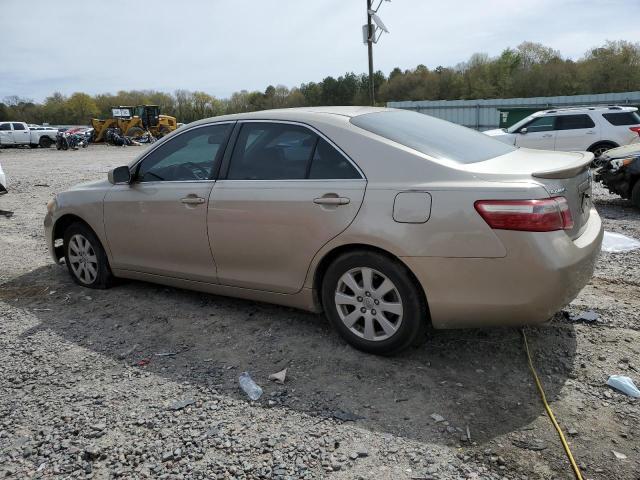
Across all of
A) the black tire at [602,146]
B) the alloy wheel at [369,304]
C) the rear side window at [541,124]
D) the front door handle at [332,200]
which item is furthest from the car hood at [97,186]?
the black tire at [602,146]

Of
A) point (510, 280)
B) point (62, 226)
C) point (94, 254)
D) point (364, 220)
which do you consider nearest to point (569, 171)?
point (510, 280)

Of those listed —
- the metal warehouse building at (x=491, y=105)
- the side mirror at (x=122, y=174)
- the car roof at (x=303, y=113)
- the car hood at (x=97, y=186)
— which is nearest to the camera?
the car roof at (x=303, y=113)

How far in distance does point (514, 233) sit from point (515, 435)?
105 cm

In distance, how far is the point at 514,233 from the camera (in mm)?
2895

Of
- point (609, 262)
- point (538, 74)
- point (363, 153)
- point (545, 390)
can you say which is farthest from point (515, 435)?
point (538, 74)

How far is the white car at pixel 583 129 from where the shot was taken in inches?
538

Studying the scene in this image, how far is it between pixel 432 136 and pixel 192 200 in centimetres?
187

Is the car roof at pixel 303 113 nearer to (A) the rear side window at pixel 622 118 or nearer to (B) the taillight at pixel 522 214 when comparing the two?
(B) the taillight at pixel 522 214

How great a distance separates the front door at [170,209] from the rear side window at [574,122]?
12.4 metres

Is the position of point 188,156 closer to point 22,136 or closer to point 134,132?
point 22,136

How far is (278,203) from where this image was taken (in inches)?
145

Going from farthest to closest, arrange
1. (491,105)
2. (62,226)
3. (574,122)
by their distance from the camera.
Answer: (491,105)
(574,122)
(62,226)

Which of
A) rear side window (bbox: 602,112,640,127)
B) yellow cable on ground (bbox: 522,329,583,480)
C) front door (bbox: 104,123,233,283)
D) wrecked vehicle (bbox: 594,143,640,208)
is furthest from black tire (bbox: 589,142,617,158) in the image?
front door (bbox: 104,123,233,283)

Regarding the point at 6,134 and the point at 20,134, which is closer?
the point at 6,134
